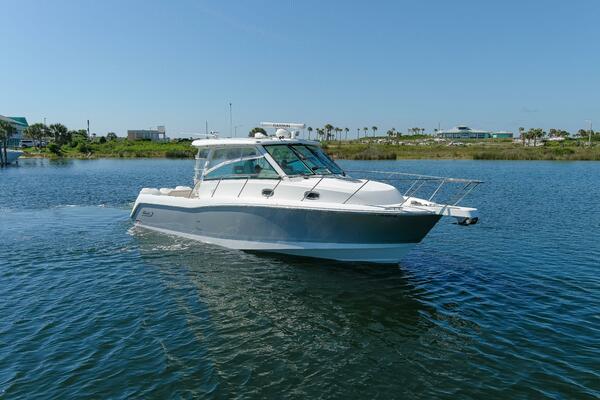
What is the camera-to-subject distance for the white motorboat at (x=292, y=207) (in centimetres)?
1100

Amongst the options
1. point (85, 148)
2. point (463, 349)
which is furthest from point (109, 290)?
point (85, 148)

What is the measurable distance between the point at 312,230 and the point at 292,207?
867mm

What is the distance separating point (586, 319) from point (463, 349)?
322 centimetres

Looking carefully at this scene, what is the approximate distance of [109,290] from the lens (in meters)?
10.4

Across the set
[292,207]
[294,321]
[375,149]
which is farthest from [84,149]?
[294,321]

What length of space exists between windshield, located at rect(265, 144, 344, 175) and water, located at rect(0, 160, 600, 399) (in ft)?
8.98

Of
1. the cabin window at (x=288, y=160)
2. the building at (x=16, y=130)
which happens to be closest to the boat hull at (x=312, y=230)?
the cabin window at (x=288, y=160)

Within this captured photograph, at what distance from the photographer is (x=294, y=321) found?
863 cm

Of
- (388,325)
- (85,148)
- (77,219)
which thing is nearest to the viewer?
(388,325)

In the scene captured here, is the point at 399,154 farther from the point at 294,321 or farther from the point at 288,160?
the point at 294,321

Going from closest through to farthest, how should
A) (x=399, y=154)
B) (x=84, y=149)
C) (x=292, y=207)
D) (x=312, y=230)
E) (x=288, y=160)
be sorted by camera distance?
(x=292, y=207), (x=312, y=230), (x=288, y=160), (x=399, y=154), (x=84, y=149)

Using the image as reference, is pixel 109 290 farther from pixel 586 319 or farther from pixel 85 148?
pixel 85 148

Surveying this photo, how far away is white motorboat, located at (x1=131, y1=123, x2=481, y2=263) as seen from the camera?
1100 centimetres

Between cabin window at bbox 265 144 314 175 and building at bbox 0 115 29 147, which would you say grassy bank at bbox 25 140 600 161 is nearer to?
building at bbox 0 115 29 147
